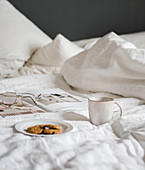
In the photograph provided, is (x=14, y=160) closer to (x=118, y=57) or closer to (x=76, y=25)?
(x=118, y=57)

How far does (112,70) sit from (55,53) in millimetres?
663

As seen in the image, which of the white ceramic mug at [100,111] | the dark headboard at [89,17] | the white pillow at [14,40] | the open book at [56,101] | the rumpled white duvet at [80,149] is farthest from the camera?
the dark headboard at [89,17]

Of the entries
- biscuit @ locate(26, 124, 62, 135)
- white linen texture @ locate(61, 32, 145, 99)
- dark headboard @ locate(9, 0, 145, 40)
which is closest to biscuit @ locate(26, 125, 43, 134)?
biscuit @ locate(26, 124, 62, 135)

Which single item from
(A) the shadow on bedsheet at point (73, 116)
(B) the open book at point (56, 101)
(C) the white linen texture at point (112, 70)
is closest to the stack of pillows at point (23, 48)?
(C) the white linen texture at point (112, 70)

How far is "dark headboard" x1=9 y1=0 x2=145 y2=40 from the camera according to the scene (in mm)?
2441

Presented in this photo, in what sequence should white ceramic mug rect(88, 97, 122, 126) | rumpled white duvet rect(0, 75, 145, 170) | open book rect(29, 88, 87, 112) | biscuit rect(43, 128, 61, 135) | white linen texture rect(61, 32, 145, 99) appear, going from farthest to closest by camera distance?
white linen texture rect(61, 32, 145, 99) → open book rect(29, 88, 87, 112) → white ceramic mug rect(88, 97, 122, 126) → biscuit rect(43, 128, 61, 135) → rumpled white duvet rect(0, 75, 145, 170)

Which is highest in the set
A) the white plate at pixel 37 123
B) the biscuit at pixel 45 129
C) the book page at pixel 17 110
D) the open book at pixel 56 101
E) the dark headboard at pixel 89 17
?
the dark headboard at pixel 89 17

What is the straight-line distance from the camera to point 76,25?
2.50 m

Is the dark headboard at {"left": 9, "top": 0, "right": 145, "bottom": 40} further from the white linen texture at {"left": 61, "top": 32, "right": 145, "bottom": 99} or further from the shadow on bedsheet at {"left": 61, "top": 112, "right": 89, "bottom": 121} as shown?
the shadow on bedsheet at {"left": 61, "top": 112, "right": 89, "bottom": 121}

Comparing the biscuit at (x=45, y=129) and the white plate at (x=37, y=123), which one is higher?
the biscuit at (x=45, y=129)

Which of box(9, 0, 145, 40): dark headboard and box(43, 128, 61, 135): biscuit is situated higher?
box(9, 0, 145, 40): dark headboard

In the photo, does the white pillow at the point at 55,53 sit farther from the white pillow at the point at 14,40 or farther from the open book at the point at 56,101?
the open book at the point at 56,101

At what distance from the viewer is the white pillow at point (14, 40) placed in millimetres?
1807

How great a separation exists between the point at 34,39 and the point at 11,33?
165 mm
